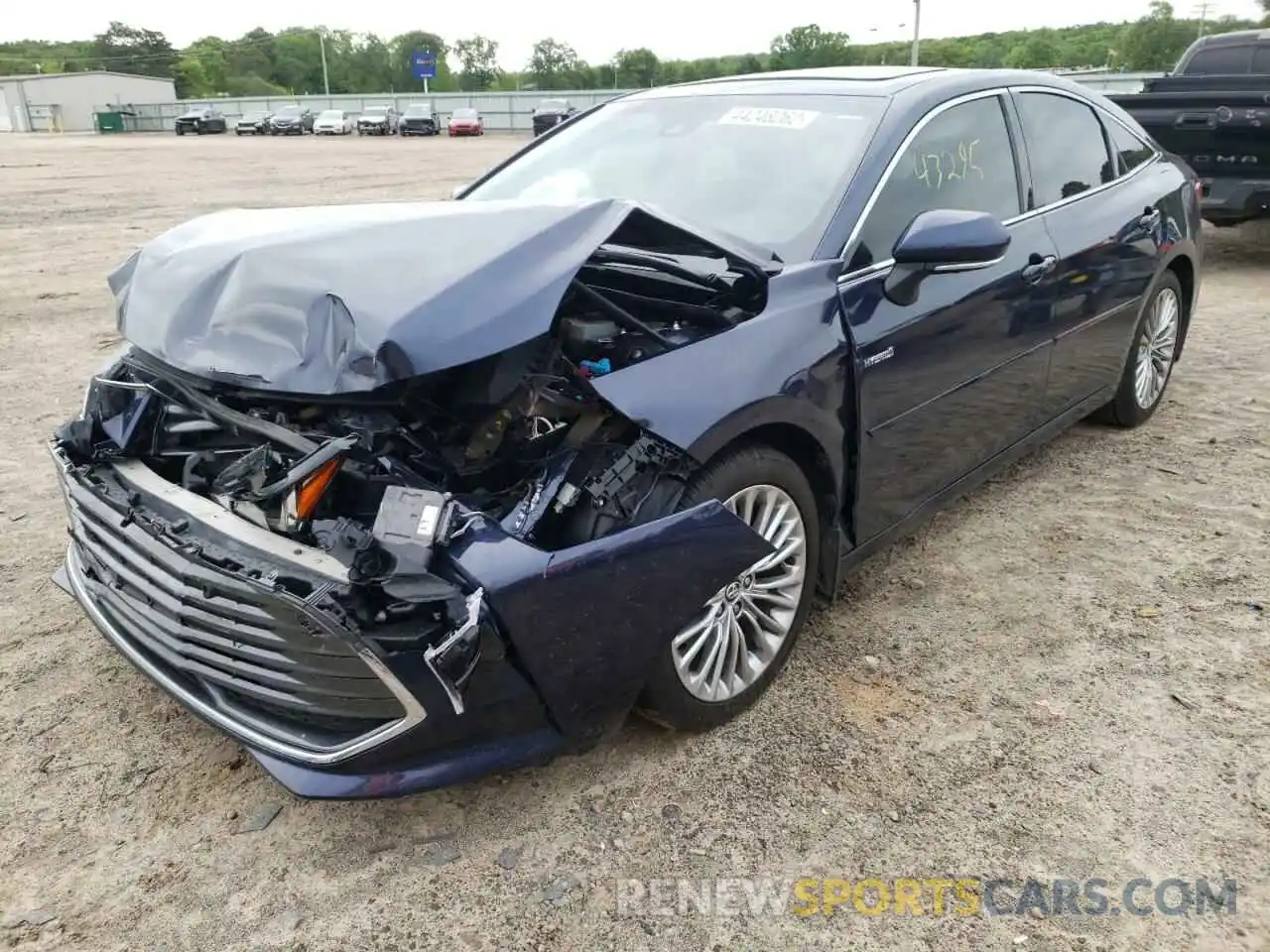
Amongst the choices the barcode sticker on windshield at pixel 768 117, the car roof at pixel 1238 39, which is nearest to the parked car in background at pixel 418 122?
the car roof at pixel 1238 39

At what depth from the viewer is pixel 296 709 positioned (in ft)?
7.28

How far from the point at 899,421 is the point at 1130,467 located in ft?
7.02

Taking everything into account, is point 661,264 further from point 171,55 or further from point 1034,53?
point 171,55

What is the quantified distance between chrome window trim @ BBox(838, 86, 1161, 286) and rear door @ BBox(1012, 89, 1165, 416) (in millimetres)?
15

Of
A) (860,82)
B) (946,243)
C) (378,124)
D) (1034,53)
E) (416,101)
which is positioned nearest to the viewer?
(946,243)

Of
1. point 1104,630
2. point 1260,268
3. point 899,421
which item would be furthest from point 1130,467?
point 1260,268

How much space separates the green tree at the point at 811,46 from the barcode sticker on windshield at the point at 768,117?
76849 millimetres

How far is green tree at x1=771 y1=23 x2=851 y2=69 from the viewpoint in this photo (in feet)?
246

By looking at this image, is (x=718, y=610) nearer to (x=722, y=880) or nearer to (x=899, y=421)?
(x=722, y=880)

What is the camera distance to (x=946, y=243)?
9.58 feet

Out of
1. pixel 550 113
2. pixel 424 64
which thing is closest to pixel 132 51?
pixel 424 64

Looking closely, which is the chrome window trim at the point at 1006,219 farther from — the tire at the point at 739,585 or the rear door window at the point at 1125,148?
the tire at the point at 739,585

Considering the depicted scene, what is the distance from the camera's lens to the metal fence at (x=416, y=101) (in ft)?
174

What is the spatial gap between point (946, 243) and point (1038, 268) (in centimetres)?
97
